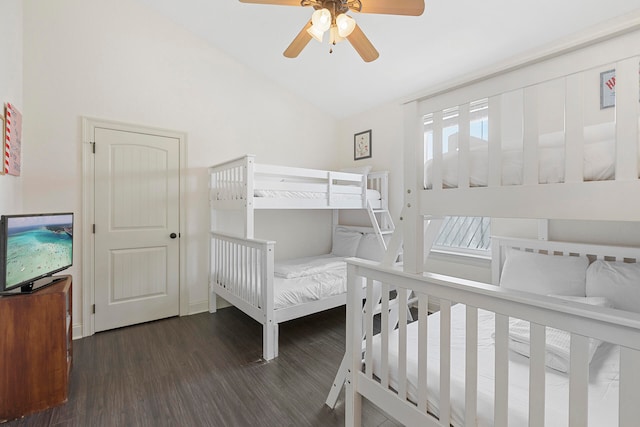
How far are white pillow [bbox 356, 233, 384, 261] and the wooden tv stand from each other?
2771 millimetres

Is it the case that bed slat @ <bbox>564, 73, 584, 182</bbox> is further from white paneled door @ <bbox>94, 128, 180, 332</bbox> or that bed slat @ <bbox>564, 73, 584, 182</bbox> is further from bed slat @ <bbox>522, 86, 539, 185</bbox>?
white paneled door @ <bbox>94, 128, 180, 332</bbox>

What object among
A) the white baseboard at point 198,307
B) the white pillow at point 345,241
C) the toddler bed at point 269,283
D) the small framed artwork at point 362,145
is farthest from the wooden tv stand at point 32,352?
the small framed artwork at point 362,145

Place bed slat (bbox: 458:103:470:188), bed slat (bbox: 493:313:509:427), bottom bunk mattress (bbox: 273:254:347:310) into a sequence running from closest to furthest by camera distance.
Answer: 1. bed slat (bbox: 493:313:509:427)
2. bed slat (bbox: 458:103:470:188)
3. bottom bunk mattress (bbox: 273:254:347:310)

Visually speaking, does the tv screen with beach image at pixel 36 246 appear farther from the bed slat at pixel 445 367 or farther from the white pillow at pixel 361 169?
the white pillow at pixel 361 169

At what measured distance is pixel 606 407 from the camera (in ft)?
3.39

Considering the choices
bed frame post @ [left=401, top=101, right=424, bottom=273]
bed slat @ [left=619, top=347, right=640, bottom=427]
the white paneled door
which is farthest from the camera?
the white paneled door

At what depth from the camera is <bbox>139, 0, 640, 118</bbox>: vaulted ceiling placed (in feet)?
6.91

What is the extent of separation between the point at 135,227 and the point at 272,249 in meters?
1.58

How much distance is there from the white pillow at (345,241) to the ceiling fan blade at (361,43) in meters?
2.21

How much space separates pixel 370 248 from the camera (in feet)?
11.7

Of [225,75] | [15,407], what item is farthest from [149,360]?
[225,75]

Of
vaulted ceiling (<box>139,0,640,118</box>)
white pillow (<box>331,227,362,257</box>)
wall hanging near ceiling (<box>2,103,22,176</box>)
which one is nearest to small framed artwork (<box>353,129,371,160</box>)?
vaulted ceiling (<box>139,0,640,118</box>)

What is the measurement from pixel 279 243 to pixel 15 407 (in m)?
2.59

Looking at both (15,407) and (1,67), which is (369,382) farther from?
(1,67)
